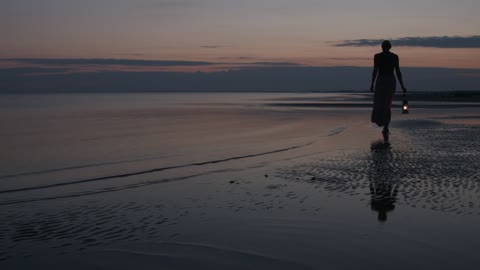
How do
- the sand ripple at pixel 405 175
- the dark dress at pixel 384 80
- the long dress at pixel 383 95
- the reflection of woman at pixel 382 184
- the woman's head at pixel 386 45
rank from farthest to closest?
the long dress at pixel 383 95 → the dark dress at pixel 384 80 → the woman's head at pixel 386 45 → the sand ripple at pixel 405 175 → the reflection of woman at pixel 382 184

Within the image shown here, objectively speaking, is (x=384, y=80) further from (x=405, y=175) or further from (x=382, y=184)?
(x=382, y=184)

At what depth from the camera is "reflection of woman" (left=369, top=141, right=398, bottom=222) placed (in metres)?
6.18

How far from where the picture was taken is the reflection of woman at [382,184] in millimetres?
6176

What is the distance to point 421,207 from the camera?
616 cm

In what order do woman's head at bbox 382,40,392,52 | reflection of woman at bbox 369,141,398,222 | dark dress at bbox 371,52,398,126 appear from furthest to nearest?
dark dress at bbox 371,52,398,126 < woman's head at bbox 382,40,392,52 < reflection of woman at bbox 369,141,398,222

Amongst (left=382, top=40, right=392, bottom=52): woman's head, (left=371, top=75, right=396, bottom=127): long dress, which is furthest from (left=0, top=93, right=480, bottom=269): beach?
(left=382, top=40, right=392, bottom=52): woman's head

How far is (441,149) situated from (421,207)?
6482mm

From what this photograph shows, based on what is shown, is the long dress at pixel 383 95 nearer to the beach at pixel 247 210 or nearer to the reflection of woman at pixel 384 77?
the reflection of woman at pixel 384 77

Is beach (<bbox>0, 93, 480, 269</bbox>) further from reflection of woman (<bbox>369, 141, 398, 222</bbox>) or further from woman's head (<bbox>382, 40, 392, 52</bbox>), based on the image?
woman's head (<bbox>382, 40, 392, 52</bbox>)

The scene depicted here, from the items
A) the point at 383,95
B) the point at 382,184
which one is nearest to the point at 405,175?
the point at 382,184

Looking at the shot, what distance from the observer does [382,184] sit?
772 cm

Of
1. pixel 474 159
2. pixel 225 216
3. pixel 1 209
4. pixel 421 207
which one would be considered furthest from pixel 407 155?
pixel 1 209

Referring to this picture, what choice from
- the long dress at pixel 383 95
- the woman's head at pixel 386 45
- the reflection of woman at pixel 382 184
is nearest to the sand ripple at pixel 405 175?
the reflection of woman at pixel 382 184

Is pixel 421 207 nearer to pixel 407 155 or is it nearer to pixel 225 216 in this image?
pixel 225 216
